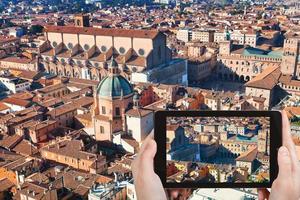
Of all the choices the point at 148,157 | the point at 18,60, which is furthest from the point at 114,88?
the point at 148,157

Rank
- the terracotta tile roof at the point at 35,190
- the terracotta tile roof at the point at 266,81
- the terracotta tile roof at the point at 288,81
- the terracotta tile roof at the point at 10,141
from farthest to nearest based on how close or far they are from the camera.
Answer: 1. the terracotta tile roof at the point at 288,81
2. the terracotta tile roof at the point at 266,81
3. the terracotta tile roof at the point at 10,141
4. the terracotta tile roof at the point at 35,190

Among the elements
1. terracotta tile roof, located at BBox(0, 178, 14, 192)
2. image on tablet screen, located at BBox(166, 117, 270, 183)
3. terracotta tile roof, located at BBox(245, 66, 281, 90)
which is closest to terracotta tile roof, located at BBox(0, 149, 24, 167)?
terracotta tile roof, located at BBox(0, 178, 14, 192)

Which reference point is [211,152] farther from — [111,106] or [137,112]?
[111,106]

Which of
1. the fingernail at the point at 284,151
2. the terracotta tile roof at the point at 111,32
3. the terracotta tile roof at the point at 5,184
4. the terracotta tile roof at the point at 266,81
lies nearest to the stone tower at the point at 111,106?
the terracotta tile roof at the point at 5,184

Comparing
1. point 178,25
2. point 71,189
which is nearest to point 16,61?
point 71,189

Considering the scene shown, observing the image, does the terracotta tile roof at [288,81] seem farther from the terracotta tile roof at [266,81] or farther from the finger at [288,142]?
the finger at [288,142]
